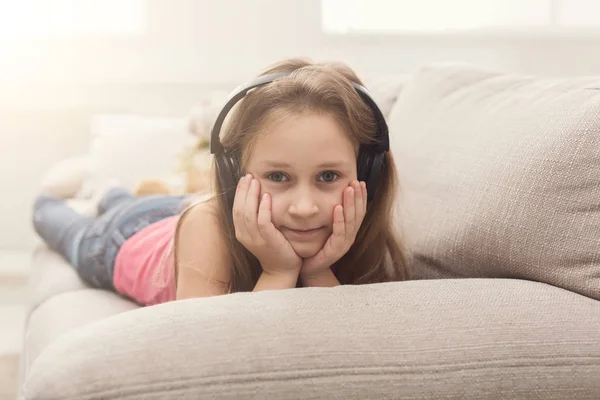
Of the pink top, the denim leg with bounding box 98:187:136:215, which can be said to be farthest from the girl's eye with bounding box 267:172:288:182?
the denim leg with bounding box 98:187:136:215

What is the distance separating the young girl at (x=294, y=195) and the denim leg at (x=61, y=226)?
2.27 ft

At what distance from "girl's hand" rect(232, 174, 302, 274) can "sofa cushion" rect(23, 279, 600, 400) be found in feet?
0.66

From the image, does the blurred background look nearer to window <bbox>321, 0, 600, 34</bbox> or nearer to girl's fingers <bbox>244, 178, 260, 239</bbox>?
window <bbox>321, 0, 600, 34</bbox>

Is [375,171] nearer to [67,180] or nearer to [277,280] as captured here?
[277,280]

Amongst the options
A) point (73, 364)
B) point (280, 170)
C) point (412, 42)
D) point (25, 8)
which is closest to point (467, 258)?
point (280, 170)

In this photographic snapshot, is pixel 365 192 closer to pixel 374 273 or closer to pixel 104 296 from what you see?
pixel 374 273

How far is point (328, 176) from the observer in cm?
109

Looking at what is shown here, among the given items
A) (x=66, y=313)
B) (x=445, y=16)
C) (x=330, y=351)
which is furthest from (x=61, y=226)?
(x=445, y=16)

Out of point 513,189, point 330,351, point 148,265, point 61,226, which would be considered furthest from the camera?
point 61,226

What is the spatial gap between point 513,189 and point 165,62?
2150 millimetres

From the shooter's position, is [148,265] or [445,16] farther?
[445,16]

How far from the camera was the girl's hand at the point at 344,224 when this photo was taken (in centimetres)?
108

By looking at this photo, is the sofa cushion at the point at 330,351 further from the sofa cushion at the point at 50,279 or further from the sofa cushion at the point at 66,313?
the sofa cushion at the point at 50,279

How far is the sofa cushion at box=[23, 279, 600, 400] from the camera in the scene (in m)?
0.72
